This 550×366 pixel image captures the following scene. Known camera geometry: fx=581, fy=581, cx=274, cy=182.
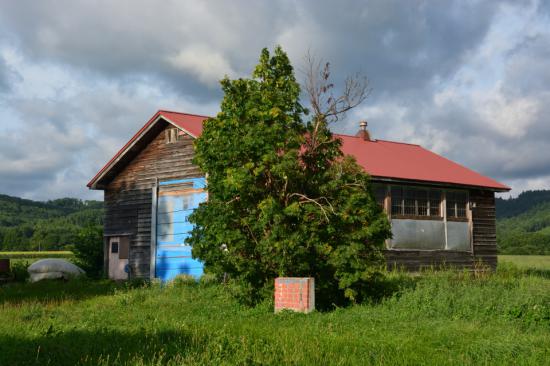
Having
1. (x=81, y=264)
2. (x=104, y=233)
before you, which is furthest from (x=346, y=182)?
(x=81, y=264)

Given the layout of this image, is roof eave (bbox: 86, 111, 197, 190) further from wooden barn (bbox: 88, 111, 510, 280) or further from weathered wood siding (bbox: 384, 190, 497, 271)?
weathered wood siding (bbox: 384, 190, 497, 271)

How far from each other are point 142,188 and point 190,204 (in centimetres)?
302

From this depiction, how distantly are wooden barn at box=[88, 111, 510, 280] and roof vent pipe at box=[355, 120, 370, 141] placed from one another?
2071 millimetres

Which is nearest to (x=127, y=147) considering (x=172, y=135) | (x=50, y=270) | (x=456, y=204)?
(x=172, y=135)

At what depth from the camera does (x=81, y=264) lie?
2702 centimetres

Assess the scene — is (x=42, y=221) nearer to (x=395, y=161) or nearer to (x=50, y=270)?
(x=50, y=270)

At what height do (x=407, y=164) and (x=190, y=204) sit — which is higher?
(x=407, y=164)

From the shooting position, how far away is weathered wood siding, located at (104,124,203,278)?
73.3 ft

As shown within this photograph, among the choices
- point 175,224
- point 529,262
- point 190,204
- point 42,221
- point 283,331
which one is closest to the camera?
point 283,331

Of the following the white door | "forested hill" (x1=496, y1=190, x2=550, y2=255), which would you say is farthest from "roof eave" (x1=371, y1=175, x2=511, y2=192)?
"forested hill" (x1=496, y1=190, x2=550, y2=255)

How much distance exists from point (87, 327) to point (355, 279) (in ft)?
18.5

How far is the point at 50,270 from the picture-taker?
23766 mm

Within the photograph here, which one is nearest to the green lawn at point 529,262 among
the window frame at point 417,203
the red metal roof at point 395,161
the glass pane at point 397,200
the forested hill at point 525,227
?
the red metal roof at point 395,161

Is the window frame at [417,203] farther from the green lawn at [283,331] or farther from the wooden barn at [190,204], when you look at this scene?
the green lawn at [283,331]
